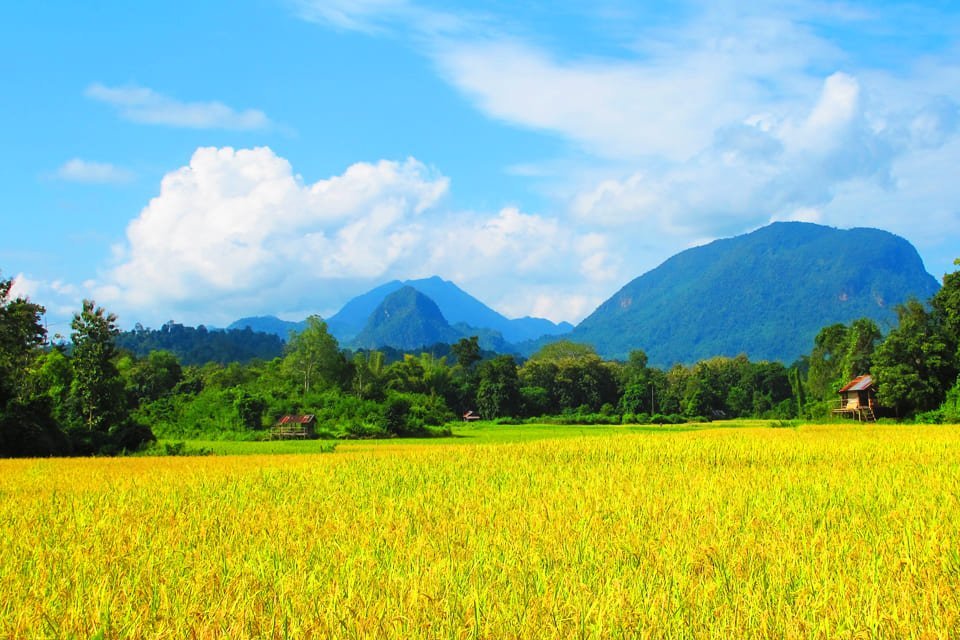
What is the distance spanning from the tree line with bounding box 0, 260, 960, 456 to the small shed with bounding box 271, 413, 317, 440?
4.47 ft

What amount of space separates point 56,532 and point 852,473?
11.5m

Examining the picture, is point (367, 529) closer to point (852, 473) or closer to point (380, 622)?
point (380, 622)

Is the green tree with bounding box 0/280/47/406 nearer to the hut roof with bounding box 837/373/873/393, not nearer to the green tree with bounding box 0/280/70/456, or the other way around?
the green tree with bounding box 0/280/70/456

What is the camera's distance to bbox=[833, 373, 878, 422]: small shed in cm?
5176

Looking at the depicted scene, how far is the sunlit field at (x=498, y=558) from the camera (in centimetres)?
413

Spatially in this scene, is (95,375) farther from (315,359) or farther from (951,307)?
(951,307)

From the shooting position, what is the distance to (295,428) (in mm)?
46156

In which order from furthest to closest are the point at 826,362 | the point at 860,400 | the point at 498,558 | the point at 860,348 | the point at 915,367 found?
the point at 826,362, the point at 860,348, the point at 860,400, the point at 915,367, the point at 498,558

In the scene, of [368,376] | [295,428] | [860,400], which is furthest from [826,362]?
[295,428]

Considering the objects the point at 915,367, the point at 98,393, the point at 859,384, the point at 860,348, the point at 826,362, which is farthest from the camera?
the point at 826,362

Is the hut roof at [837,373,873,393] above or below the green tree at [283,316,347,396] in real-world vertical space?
below

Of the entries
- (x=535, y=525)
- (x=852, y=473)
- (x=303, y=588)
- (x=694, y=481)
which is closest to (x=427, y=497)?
(x=535, y=525)

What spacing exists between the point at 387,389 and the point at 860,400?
129ft

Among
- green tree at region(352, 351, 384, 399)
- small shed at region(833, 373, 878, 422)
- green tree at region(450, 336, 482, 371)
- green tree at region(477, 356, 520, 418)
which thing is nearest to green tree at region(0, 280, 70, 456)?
green tree at region(352, 351, 384, 399)
